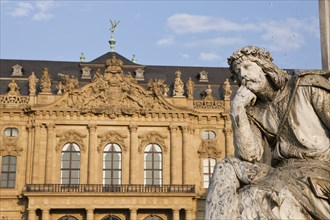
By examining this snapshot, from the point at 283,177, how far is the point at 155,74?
39718mm

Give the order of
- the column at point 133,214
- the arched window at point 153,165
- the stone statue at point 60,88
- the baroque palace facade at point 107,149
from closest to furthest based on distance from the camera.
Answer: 1. the column at point 133,214
2. the baroque palace facade at point 107,149
3. the arched window at point 153,165
4. the stone statue at point 60,88

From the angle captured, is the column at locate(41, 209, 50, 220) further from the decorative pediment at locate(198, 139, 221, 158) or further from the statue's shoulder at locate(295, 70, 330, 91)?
the statue's shoulder at locate(295, 70, 330, 91)

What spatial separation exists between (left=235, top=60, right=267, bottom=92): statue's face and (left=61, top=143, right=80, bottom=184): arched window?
3248cm

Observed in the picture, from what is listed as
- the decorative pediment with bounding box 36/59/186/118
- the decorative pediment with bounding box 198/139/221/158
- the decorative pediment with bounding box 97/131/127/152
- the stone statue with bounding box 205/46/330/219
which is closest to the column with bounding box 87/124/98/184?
the decorative pediment with bounding box 97/131/127/152

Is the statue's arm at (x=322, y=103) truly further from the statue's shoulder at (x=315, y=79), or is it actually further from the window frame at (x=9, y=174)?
the window frame at (x=9, y=174)

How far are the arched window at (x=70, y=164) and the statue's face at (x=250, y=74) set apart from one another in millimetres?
32482

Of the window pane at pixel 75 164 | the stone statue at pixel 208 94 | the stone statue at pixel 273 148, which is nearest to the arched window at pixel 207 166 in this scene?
the stone statue at pixel 208 94

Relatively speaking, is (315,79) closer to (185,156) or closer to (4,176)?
(185,156)

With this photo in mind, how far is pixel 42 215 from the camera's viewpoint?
32688 mm

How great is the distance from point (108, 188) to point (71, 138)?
3.87 meters

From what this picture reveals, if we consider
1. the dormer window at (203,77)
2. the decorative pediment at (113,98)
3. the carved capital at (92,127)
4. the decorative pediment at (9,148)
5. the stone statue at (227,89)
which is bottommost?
the decorative pediment at (9,148)

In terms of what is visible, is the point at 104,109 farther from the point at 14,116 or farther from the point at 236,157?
the point at 236,157

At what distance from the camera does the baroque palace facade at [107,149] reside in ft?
110

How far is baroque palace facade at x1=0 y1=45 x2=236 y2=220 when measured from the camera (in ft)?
110
